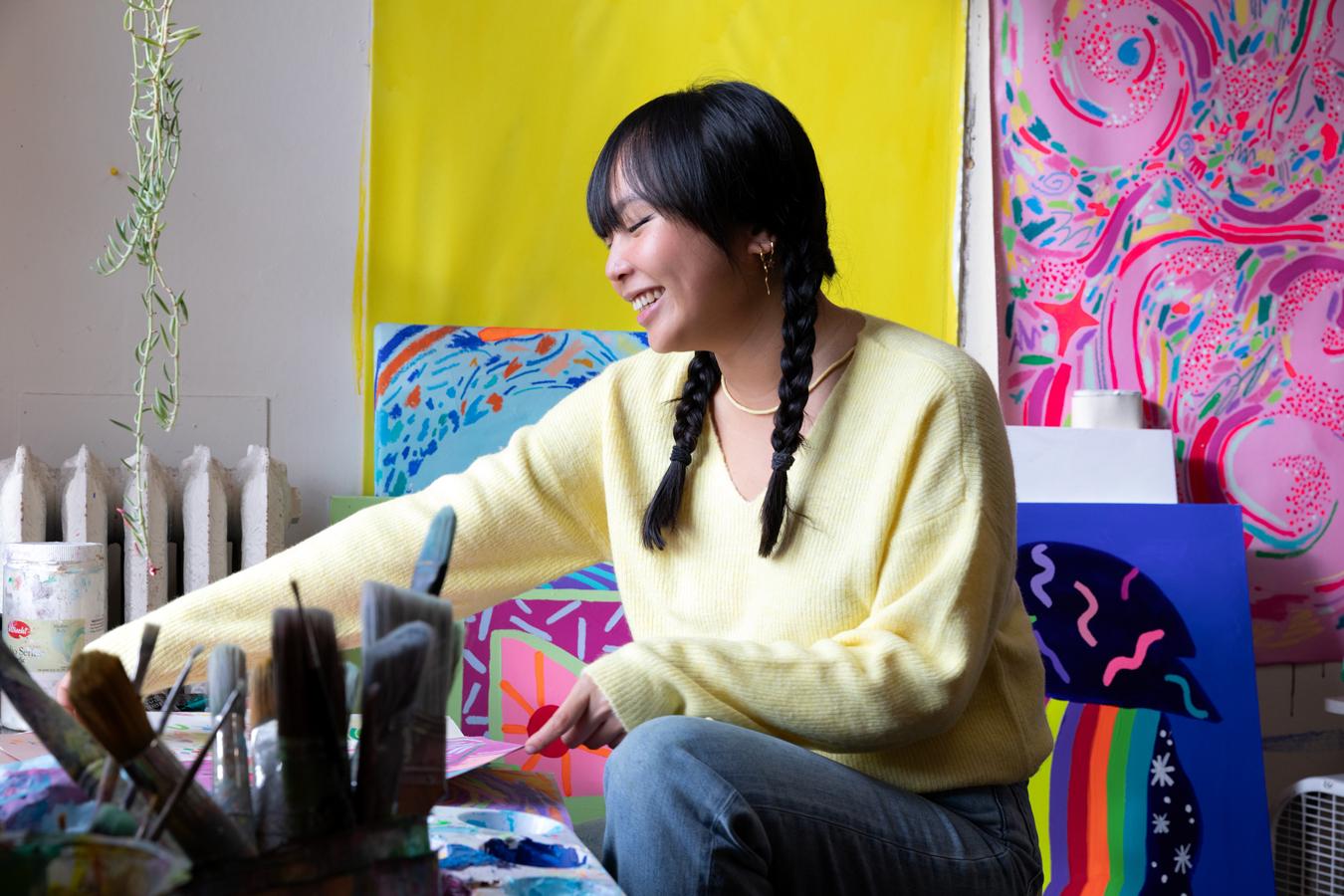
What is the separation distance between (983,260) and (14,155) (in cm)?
174

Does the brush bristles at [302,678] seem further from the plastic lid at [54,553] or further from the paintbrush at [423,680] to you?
the plastic lid at [54,553]

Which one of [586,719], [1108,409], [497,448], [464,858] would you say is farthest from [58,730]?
[1108,409]

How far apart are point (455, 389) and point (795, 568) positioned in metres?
0.97

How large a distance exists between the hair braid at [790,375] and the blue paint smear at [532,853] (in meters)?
0.46

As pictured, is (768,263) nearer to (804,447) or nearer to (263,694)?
(804,447)

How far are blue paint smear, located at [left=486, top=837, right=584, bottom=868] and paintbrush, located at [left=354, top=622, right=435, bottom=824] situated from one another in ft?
1.05

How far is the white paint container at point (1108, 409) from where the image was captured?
2379 millimetres

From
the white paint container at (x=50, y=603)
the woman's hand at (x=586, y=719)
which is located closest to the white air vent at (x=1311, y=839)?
the woman's hand at (x=586, y=719)

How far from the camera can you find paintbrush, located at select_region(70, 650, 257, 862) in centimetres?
54

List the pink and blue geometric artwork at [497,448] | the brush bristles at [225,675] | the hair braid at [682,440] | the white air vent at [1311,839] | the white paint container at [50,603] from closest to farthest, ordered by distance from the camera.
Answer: the brush bristles at [225,675]
the white paint container at [50,603]
the hair braid at [682,440]
the pink and blue geometric artwork at [497,448]
the white air vent at [1311,839]

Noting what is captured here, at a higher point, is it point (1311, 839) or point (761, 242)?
point (761, 242)

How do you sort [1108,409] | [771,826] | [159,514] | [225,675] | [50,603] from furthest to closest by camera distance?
[1108,409] → [159,514] → [50,603] → [771,826] → [225,675]

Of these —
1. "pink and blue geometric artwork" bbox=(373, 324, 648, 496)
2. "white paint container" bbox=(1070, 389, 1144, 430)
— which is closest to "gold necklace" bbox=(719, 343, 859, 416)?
"pink and blue geometric artwork" bbox=(373, 324, 648, 496)

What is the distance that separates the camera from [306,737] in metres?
0.57
